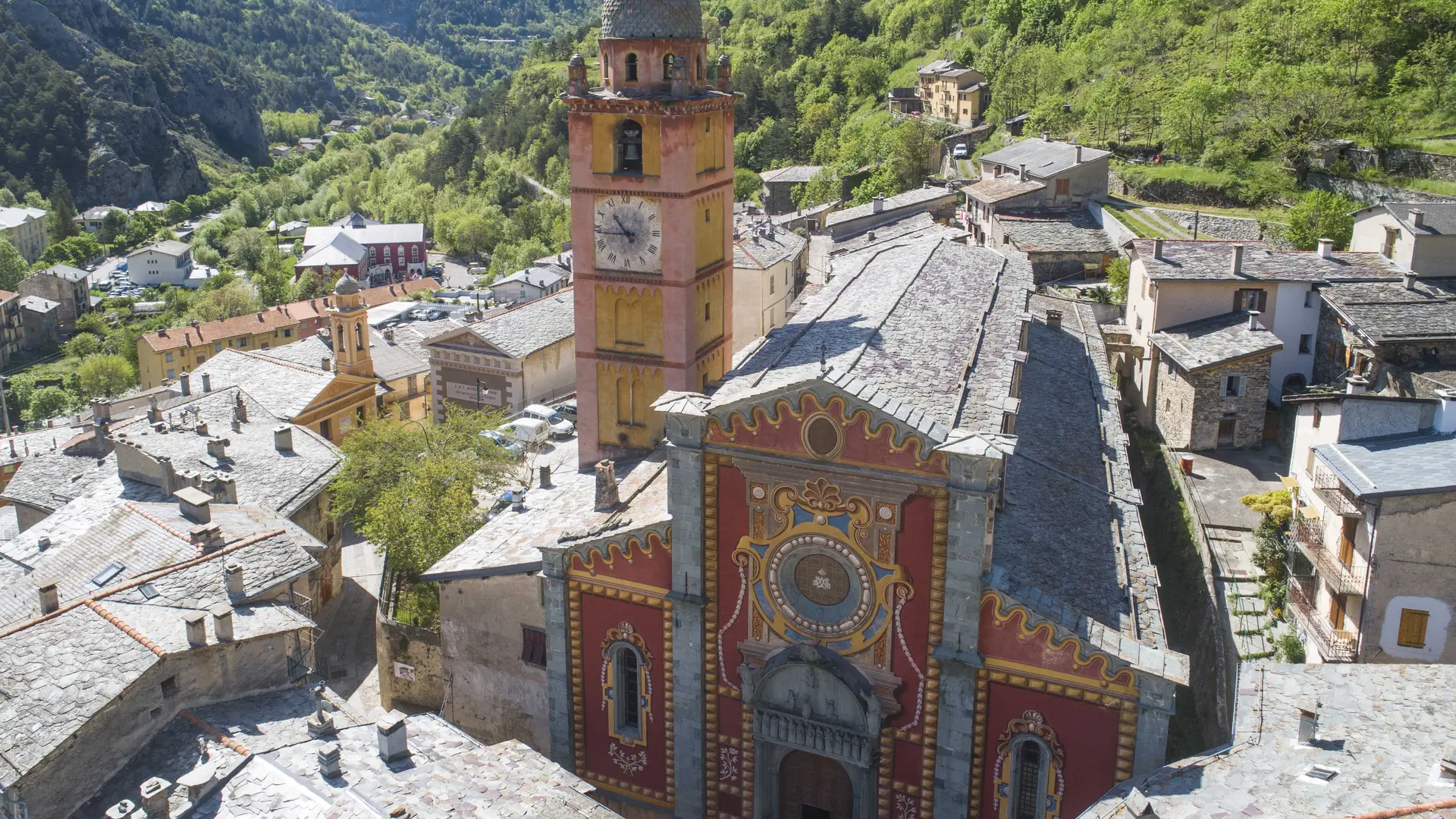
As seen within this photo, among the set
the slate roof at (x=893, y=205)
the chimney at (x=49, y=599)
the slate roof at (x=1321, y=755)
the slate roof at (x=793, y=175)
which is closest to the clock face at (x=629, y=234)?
the chimney at (x=49, y=599)

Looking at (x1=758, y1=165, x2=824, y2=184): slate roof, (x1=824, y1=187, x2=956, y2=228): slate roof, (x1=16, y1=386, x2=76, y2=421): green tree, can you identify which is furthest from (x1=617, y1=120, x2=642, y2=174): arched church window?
(x1=16, y1=386, x2=76, y2=421): green tree

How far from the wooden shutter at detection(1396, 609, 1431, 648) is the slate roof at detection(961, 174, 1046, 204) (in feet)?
136

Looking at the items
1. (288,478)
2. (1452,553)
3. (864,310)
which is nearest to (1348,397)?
(1452,553)

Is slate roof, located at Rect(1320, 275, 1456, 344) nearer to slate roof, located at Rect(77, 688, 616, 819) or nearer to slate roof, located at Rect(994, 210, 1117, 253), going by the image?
slate roof, located at Rect(994, 210, 1117, 253)

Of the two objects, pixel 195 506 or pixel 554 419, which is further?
pixel 554 419

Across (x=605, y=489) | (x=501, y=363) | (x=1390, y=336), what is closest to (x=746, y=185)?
(x=501, y=363)

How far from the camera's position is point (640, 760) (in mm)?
27547

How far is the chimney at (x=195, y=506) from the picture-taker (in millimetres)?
34031

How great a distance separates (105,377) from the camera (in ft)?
371

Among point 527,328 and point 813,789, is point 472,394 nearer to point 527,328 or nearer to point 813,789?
point 527,328

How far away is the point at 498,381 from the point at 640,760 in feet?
119

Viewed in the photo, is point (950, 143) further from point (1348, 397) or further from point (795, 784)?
point (795, 784)

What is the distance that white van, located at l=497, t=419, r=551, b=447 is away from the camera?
5409 cm

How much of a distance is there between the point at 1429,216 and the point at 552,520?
3814cm
